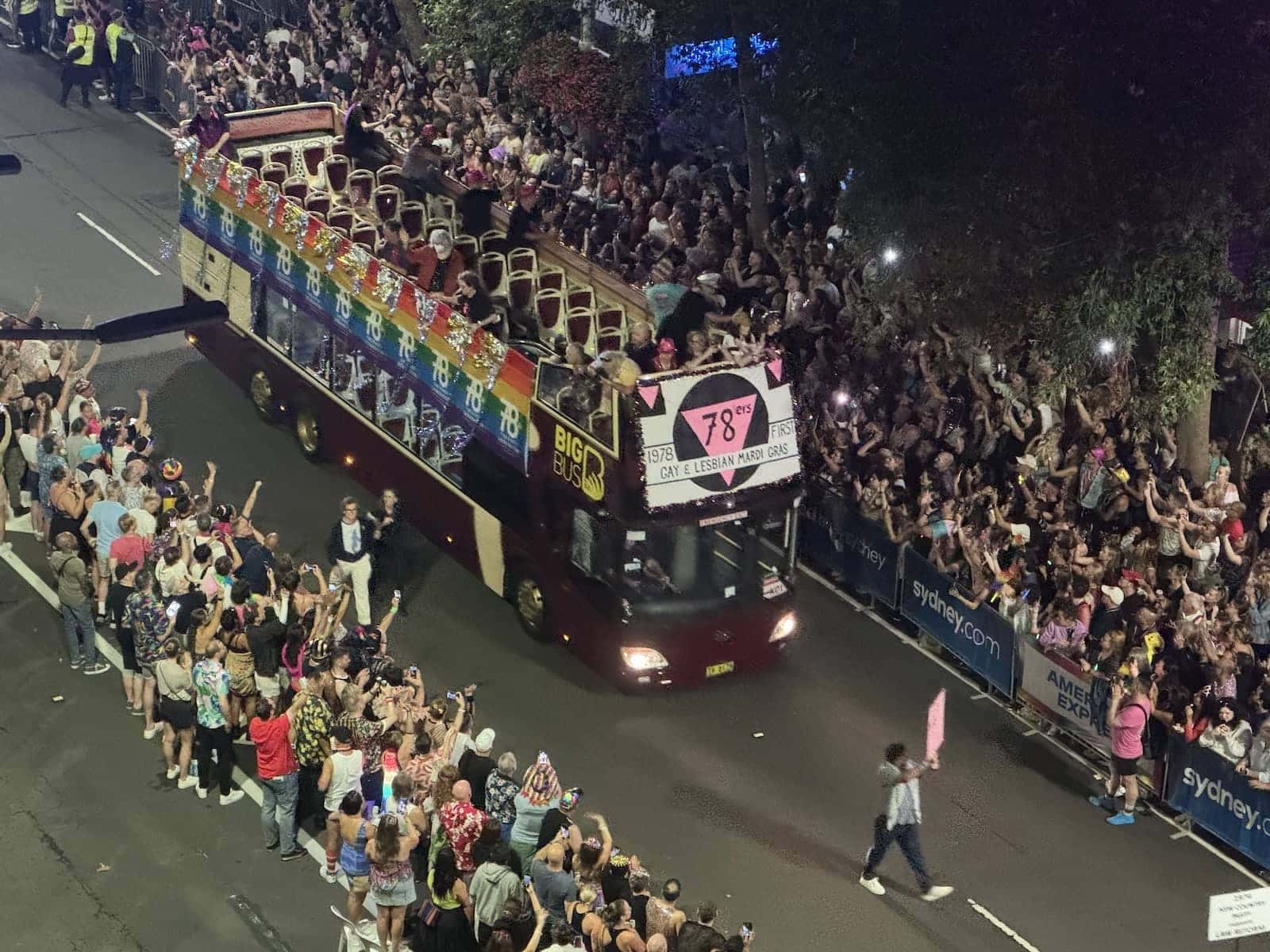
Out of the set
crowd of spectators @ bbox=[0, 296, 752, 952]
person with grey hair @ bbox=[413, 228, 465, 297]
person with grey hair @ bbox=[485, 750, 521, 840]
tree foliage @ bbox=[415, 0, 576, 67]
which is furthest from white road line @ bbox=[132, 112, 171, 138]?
person with grey hair @ bbox=[485, 750, 521, 840]

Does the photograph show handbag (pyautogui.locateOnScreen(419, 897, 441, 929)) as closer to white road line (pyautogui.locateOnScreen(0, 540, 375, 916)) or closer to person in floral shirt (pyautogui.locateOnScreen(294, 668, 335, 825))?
white road line (pyautogui.locateOnScreen(0, 540, 375, 916))

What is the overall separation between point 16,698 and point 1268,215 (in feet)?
44.0

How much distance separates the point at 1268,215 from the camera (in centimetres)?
1905

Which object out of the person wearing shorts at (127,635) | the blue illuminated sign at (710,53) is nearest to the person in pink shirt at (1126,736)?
the person wearing shorts at (127,635)

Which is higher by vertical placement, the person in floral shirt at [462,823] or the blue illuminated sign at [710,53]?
the blue illuminated sign at [710,53]

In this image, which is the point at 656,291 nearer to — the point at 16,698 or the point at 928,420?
the point at 928,420

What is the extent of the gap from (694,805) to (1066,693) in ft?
13.0

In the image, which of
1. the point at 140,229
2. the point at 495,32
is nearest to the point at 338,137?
the point at 495,32

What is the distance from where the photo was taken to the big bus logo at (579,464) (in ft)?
62.1

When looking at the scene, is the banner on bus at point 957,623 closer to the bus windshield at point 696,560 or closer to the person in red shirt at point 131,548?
the bus windshield at point 696,560

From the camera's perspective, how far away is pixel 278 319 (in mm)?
24609

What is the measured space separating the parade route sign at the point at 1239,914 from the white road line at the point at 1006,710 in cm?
457

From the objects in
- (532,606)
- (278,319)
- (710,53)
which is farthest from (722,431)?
(710,53)

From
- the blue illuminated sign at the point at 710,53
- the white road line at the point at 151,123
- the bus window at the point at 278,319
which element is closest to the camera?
the bus window at the point at 278,319
